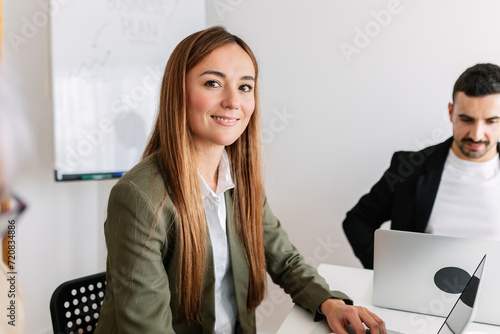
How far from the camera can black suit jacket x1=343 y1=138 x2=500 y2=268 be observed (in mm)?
1716

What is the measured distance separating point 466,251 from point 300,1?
5.01ft

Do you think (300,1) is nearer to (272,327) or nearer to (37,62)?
(37,62)

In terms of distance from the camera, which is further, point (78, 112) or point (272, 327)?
point (272, 327)

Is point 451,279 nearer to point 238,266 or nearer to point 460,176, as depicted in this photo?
point 238,266

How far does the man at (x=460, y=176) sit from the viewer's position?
5.24ft

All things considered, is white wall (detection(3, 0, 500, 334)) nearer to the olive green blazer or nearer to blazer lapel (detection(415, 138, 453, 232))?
blazer lapel (detection(415, 138, 453, 232))

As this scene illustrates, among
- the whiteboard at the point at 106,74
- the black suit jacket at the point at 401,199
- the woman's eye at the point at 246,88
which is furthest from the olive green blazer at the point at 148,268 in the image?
the whiteboard at the point at 106,74

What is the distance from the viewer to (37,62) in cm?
199

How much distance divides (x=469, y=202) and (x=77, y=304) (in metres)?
1.35

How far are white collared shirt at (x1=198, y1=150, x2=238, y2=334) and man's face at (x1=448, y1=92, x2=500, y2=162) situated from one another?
2.96 ft

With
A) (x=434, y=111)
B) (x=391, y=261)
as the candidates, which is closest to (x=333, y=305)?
(x=391, y=261)

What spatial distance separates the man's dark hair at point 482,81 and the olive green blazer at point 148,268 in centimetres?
90

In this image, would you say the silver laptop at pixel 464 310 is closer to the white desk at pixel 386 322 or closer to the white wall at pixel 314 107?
the white desk at pixel 386 322

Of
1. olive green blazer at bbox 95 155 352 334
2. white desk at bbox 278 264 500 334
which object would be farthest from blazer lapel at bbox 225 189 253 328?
white desk at bbox 278 264 500 334
